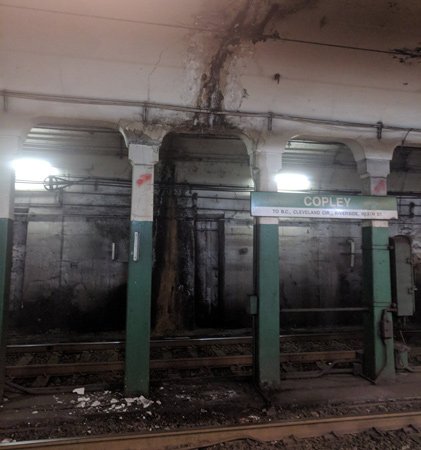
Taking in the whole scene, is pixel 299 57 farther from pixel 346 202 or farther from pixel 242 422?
pixel 242 422

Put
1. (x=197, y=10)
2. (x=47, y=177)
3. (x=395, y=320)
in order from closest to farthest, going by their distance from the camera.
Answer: (x=197, y=10) → (x=395, y=320) → (x=47, y=177)

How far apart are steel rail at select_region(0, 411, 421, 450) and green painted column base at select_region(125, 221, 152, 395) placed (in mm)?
1184

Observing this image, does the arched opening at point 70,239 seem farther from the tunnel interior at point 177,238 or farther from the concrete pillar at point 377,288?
the concrete pillar at point 377,288

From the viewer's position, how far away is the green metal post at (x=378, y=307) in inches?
232

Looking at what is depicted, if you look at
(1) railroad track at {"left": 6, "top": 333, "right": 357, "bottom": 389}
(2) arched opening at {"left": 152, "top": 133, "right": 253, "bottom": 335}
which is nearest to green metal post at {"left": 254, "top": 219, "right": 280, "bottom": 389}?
(1) railroad track at {"left": 6, "top": 333, "right": 357, "bottom": 389}

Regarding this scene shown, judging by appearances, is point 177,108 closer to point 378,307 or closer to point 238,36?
point 238,36

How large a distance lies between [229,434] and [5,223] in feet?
12.6

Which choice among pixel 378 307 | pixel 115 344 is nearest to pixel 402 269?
pixel 378 307

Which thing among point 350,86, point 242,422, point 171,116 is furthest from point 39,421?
point 350,86

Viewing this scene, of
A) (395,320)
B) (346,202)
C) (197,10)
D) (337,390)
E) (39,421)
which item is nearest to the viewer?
(39,421)

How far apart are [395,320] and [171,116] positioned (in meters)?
4.90

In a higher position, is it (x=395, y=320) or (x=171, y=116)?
(x=171, y=116)

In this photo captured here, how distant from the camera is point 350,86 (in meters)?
5.95

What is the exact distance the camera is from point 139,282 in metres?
5.25
